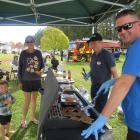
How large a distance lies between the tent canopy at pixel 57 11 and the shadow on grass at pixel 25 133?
95.4 inches

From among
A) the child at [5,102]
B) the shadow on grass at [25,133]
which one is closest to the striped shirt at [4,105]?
the child at [5,102]

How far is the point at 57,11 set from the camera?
7.75 m

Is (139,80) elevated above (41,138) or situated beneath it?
elevated above

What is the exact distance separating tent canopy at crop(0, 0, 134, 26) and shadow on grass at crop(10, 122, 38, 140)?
7.95 ft

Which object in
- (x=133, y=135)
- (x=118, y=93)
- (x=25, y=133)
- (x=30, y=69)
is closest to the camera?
(x=118, y=93)

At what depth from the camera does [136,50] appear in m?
2.35

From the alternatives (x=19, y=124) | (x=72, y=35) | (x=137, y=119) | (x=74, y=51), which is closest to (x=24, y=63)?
(x=19, y=124)

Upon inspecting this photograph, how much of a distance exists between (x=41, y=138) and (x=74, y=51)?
1205 inches

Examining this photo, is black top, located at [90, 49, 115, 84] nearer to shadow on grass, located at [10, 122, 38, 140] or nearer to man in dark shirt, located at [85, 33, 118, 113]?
man in dark shirt, located at [85, 33, 118, 113]

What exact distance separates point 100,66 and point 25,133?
1.94 metres

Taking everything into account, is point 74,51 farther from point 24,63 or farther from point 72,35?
point 72,35

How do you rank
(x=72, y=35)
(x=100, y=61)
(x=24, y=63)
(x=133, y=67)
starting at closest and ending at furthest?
(x=133, y=67) < (x=100, y=61) < (x=24, y=63) < (x=72, y=35)

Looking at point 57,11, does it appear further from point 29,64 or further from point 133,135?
point 133,135

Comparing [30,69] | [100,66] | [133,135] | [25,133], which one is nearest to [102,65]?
[100,66]
